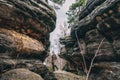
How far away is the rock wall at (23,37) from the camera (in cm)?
1526

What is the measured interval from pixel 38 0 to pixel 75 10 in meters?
19.7

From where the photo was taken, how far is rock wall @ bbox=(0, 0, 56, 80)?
15258 millimetres

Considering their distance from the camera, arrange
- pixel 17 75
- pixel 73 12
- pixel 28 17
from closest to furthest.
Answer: pixel 17 75 → pixel 28 17 → pixel 73 12

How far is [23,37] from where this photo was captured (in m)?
17.5

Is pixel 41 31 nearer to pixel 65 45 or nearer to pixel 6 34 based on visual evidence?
pixel 6 34

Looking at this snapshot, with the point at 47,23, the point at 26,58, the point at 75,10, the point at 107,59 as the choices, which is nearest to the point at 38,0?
the point at 47,23

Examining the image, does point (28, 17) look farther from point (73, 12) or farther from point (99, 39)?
point (73, 12)

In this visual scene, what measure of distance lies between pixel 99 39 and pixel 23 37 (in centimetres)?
843

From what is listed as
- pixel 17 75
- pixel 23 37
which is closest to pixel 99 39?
pixel 23 37

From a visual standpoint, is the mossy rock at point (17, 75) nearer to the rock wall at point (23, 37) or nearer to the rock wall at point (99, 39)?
the rock wall at point (23, 37)

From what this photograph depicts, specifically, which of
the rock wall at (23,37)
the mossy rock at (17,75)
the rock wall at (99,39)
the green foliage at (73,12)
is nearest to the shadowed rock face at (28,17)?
the rock wall at (23,37)

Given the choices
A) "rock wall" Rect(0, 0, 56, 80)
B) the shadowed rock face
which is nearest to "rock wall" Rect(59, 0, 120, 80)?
the shadowed rock face

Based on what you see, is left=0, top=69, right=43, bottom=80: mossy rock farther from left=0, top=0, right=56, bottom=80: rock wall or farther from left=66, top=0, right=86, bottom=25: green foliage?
left=66, top=0, right=86, bottom=25: green foliage

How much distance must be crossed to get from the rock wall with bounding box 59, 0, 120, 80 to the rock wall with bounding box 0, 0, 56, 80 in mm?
4799
